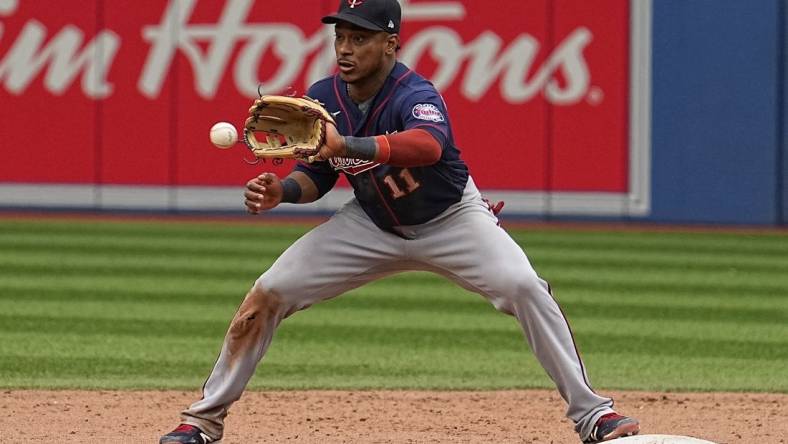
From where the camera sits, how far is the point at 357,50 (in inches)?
209

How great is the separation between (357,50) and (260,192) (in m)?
0.61

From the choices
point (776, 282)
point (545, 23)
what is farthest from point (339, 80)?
point (545, 23)

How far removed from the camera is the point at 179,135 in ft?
59.5

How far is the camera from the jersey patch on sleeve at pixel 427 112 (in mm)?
5227

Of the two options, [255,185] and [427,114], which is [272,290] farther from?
[427,114]

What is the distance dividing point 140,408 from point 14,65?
41.1ft

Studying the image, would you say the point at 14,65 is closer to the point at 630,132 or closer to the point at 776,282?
the point at 630,132

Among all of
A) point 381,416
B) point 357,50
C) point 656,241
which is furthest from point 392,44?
point 656,241

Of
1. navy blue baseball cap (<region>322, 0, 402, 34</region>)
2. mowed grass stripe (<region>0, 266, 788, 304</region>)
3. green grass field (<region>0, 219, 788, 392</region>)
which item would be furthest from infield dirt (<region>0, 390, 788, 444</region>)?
mowed grass stripe (<region>0, 266, 788, 304</region>)

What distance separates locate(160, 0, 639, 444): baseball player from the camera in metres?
5.32

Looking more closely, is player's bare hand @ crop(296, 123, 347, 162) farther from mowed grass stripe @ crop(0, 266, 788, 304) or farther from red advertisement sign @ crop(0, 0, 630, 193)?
red advertisement sign @ crop(0, 0, 630, 193)

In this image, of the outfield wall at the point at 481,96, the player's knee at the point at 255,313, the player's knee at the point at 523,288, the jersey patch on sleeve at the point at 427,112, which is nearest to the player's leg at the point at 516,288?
the player's knee at the point at 523,288

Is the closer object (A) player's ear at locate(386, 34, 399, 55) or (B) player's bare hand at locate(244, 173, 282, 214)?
(B) player's bare hand at locate(244, 173, 282, 214)

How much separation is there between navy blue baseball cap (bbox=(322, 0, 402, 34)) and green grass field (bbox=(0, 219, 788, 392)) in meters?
2.73
